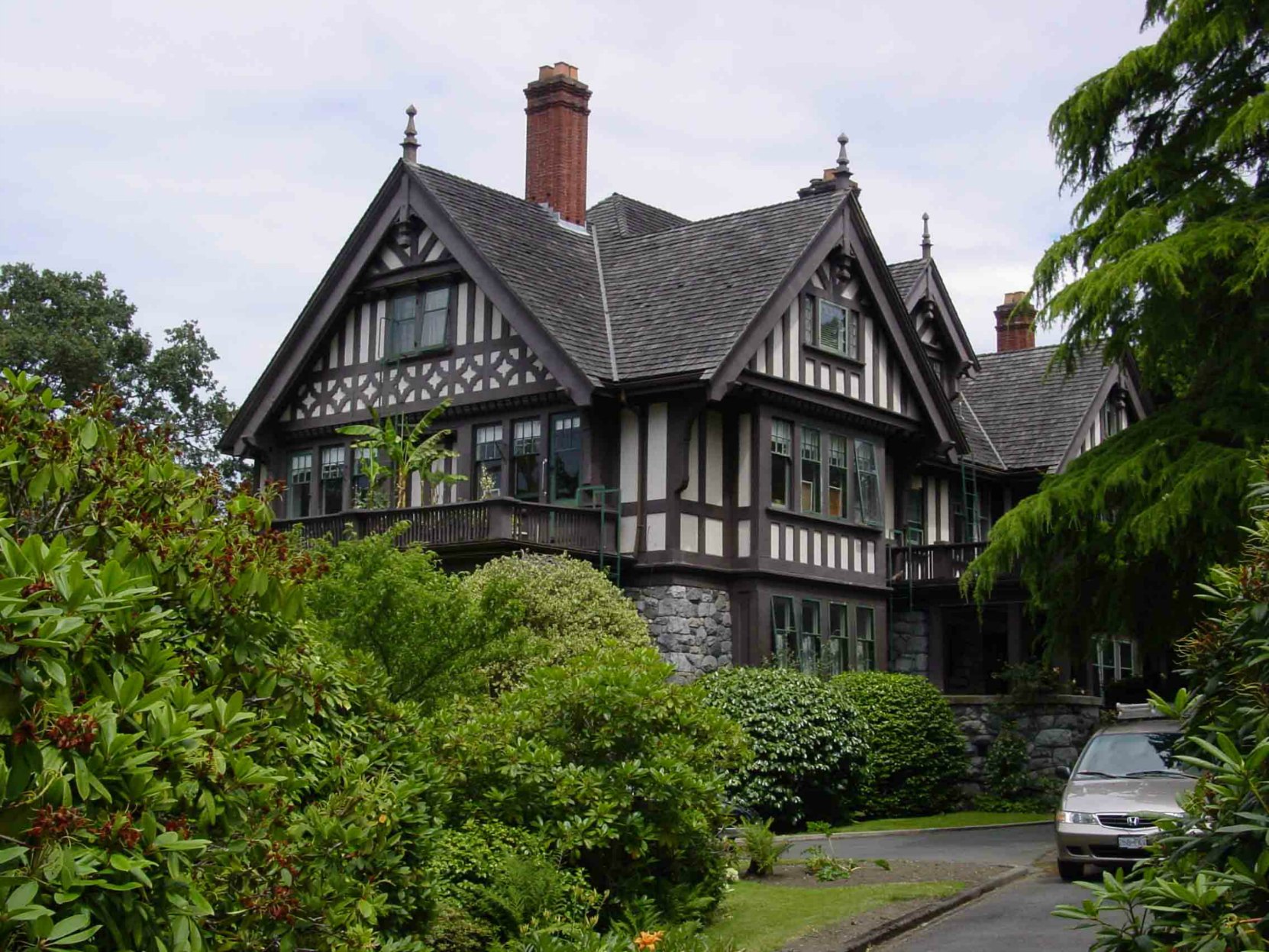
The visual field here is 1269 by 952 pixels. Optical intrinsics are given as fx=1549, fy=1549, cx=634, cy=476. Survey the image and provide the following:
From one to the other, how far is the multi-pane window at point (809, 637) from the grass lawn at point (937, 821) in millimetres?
3290

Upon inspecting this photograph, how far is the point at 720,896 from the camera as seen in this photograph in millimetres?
12727

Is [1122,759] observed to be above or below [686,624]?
below

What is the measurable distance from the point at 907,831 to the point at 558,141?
1567 cm

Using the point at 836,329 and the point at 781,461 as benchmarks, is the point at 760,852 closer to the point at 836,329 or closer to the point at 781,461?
the point at 781,461

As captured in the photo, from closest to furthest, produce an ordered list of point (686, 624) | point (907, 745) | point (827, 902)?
point (827, 902), point (907, 745), point (686, 624)

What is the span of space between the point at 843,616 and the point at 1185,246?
11180mm

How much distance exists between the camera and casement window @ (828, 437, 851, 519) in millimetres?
27656

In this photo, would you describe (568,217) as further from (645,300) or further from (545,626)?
(545,626)

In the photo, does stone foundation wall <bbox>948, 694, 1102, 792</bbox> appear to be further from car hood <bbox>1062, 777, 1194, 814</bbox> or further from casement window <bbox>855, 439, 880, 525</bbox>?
car hood <bbox>1062, 777, 1194, 814</bbox>

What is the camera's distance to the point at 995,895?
15.0m

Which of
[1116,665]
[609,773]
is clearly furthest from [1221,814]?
[1116,665]

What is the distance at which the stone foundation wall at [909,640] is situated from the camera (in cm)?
3073

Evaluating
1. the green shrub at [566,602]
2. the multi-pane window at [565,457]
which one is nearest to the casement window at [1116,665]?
the multi-pane window at [565,457]

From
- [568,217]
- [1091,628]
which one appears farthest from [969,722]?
[568,217]
